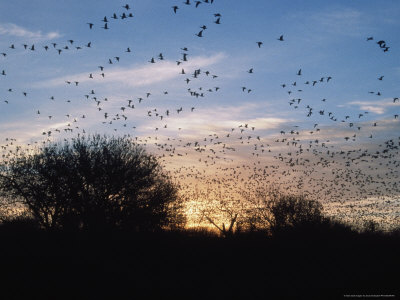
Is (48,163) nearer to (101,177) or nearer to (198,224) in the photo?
(101,177)

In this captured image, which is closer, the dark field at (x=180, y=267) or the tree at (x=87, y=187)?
the dark field at (x=180, y=267)

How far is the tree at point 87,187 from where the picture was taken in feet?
102

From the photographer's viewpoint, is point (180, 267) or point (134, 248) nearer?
point (180, 267)

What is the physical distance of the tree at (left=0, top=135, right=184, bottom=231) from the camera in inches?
1229

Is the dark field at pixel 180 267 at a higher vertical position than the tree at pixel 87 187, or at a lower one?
lower

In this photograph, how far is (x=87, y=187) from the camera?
31.5 metres

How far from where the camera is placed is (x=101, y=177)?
1250 inches

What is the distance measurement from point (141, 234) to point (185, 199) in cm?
967

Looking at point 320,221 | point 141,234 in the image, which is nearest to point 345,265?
point 141,234

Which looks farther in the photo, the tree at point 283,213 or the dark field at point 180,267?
the tree at point 283,213

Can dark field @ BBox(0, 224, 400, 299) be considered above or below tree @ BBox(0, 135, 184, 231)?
below

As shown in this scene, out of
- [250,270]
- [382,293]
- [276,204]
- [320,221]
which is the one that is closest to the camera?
[382,293]

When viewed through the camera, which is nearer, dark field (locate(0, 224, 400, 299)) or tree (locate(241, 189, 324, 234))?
dark field (locate(0, 224, 400, 299))

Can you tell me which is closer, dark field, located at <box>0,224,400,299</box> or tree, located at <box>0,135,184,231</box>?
dark field, located at <box>0,224,400,299</box>
